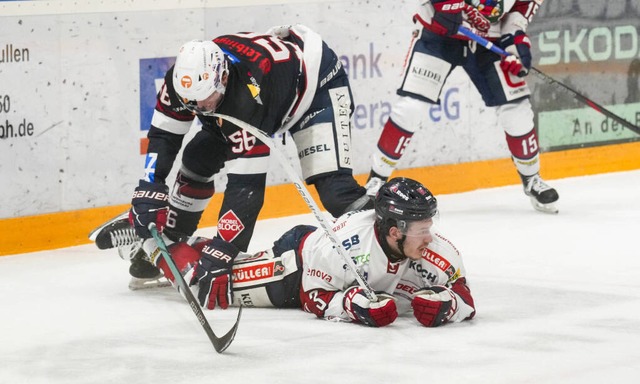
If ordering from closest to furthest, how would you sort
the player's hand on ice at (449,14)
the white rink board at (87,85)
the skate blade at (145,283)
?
1. the skate blade at (145,283)
2. the white rink board at (87,85)
3. the player's hand on ice at (449,14)

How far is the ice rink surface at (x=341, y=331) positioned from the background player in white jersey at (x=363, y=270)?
0.22 ft

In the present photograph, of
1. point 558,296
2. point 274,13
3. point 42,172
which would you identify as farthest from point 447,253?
point 274,13

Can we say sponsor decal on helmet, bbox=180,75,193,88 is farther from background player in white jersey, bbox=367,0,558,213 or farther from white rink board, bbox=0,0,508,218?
background player in white jersey, bbox=367,0,558,213

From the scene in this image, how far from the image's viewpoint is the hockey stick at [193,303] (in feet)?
14.6

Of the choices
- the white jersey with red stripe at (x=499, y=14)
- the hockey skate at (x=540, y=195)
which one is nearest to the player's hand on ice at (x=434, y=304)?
the white jersey with red stripe at (x=499, y=14)

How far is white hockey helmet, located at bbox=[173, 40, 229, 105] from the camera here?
189 inches

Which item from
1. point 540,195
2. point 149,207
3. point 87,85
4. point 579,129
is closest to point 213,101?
point 149,207

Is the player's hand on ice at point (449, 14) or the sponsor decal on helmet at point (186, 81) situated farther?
the player's hand on ice at point (449, 14)

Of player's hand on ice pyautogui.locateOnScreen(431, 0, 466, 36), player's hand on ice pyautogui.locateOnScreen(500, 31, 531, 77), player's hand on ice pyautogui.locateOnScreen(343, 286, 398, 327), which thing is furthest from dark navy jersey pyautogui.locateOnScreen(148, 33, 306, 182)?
player's hand on ice pyautogui.locateOnScreen(500, 31, 531, 77)

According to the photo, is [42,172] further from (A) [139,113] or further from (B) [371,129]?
(B) [371,129]

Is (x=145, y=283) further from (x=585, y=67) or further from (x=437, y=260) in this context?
(x=585, y=67)

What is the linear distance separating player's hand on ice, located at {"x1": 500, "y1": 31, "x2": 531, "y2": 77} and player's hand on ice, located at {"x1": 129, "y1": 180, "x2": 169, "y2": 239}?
254 cm

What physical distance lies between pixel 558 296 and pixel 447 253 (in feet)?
2.63

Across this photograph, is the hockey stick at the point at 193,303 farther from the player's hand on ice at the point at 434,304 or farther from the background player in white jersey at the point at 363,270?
the player's hand on ice at the point at 434,304
